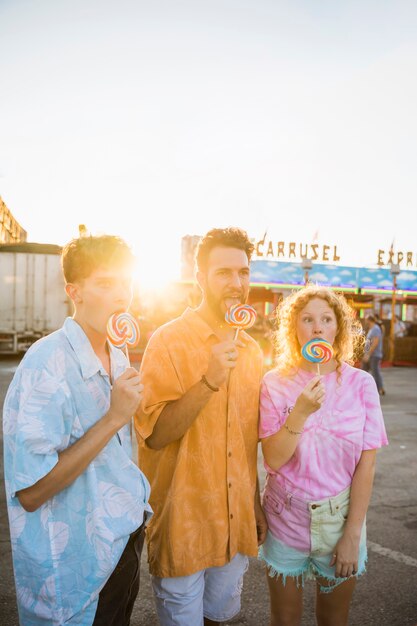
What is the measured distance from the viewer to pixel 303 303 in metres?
2.44

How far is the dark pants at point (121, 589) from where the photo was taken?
5.92ft

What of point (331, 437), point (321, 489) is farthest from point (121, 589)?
point (331, 437)

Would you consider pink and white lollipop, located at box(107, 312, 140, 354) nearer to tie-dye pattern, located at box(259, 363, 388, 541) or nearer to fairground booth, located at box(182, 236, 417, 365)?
tie-dye pattern, located at box(259, 363, 388, 541)

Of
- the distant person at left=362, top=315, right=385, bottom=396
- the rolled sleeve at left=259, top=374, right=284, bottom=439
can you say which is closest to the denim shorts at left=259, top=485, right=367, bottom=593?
the rolled sleeve at left=259, top=374, right=284, bottom=439

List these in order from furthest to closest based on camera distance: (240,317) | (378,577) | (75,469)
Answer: (378,577) < (240,317) < (75,469)

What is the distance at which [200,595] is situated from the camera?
2168 mm

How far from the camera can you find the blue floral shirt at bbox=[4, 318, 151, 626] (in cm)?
154

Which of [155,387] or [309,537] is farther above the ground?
[155,387]

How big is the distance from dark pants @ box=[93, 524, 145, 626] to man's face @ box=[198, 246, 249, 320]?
1118 mm

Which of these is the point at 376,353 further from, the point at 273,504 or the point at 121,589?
the point at 121,589

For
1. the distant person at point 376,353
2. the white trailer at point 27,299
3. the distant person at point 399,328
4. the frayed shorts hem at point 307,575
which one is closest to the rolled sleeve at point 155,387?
the frayed shorts hem at point 307,575

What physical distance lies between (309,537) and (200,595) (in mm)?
579

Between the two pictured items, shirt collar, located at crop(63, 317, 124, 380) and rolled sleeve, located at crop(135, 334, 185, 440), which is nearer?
shirt collar, located at crop(63, 317, 124, 380)

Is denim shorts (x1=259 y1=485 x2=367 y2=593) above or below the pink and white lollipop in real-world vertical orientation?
below
